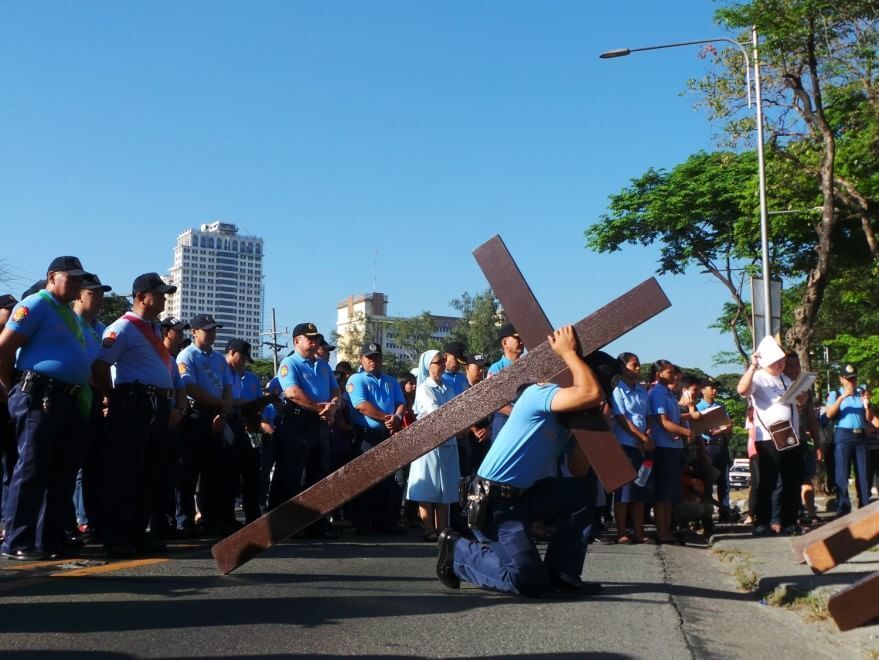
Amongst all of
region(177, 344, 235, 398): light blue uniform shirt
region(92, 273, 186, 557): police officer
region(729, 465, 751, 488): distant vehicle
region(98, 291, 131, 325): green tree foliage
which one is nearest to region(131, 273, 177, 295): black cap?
region(92, 273, 186, 557): police officer

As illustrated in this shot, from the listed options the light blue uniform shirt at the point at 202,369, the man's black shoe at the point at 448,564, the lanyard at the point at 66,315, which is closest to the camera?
the man's black shoe at the point at 448,564

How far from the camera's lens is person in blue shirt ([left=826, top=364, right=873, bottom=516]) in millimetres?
14414

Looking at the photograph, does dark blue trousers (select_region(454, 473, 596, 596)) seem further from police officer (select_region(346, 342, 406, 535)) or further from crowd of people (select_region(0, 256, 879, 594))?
police officer (select_region(346, 342, 406, 535))

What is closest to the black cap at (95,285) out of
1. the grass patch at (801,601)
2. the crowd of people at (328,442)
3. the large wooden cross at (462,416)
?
the crowd of people at (328,442)

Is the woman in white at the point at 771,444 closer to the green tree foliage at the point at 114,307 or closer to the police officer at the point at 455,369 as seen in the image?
the police officer at the point at 455,369

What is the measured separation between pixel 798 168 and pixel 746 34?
364cm

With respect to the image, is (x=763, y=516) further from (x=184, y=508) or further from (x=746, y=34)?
(x=746, y=34)

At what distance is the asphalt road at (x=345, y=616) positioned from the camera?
469 centimetres

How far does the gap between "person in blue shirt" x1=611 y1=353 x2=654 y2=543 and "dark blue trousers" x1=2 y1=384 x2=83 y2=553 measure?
574cm

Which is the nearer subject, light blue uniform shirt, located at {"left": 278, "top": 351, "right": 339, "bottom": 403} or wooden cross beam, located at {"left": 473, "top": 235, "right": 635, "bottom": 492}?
wooden cross beam, located at {"left": 473, "top": 235, "right": 635, "bottom": 492}

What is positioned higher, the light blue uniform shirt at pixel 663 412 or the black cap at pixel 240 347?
the black cap at pixel 240 347

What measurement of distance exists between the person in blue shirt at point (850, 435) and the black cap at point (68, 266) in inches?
430

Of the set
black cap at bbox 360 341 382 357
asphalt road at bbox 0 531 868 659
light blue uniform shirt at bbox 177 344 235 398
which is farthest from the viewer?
black cap at bbox 360 341 382 357

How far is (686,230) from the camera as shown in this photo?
37.1 metres
